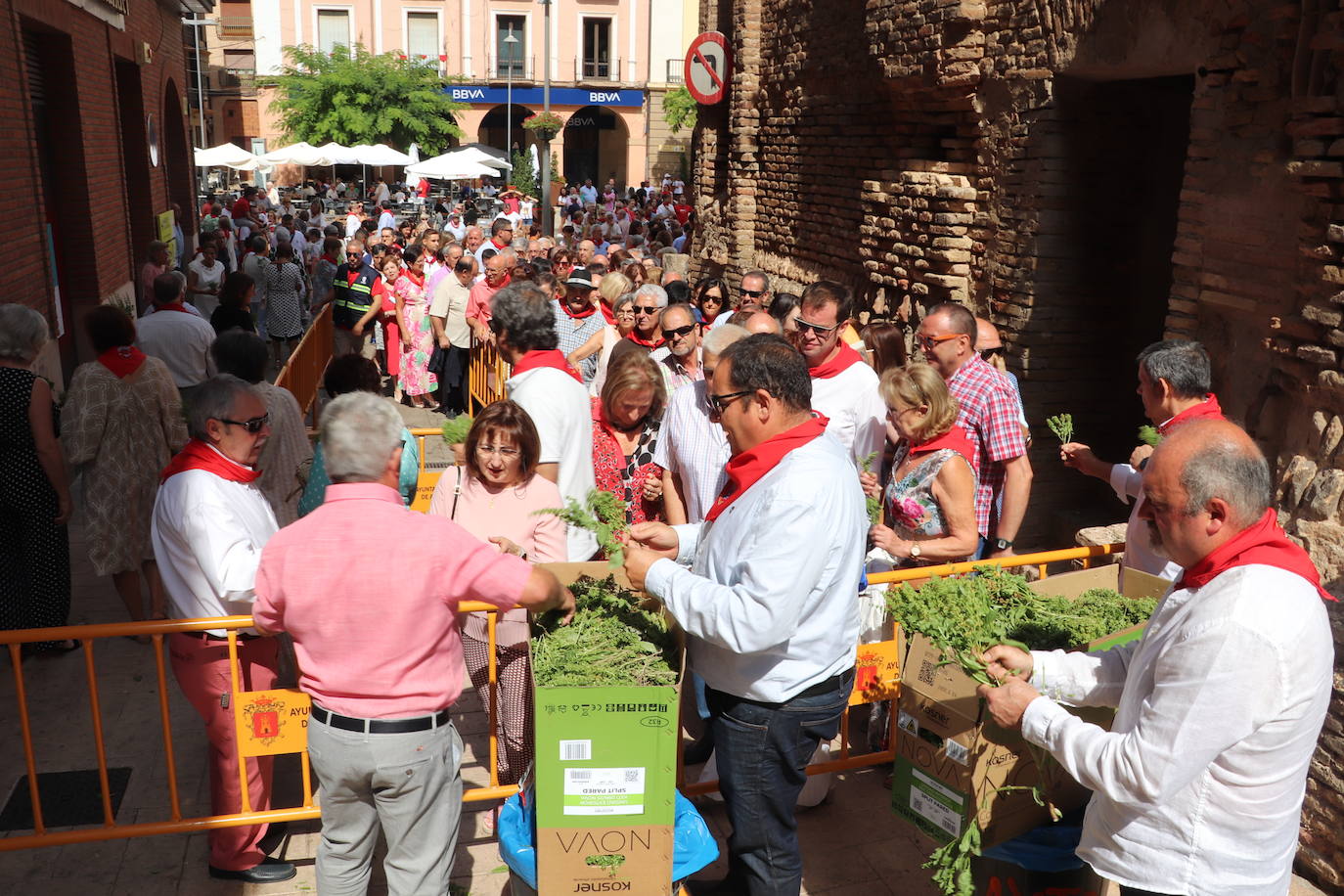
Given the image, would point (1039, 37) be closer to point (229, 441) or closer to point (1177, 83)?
point (1177, 83)

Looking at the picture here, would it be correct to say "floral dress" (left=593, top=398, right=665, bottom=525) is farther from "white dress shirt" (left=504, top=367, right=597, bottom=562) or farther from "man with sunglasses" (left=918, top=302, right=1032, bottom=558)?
"man with sunglasses" (left=918, top=302, right=1032, bottom=558)

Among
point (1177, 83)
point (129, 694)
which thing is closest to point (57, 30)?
point (129, 694)

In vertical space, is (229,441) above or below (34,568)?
above

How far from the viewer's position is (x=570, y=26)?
161 ft

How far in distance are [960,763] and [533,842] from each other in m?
1.40

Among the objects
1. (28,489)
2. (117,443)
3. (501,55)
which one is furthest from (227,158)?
(28,489)

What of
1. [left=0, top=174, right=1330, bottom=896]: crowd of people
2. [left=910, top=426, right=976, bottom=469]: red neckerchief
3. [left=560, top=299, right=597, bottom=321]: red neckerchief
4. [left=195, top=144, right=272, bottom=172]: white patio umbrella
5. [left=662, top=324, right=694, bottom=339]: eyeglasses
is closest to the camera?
[left=0, top=174, right=1330, bottom=896]: crowd of people

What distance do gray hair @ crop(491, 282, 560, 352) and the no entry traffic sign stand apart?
881cm

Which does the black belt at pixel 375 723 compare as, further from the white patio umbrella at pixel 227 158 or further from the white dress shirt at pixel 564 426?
the white patio umbrella at pixel 227 158

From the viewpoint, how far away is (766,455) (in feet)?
10.5

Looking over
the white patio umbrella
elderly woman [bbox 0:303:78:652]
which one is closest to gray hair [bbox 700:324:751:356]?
elderly woman [bbox 0:303:78:652]

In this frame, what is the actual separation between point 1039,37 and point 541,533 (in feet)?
16.4

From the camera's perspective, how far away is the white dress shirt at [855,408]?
18.4 feet

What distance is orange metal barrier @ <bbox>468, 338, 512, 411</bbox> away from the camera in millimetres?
10305
